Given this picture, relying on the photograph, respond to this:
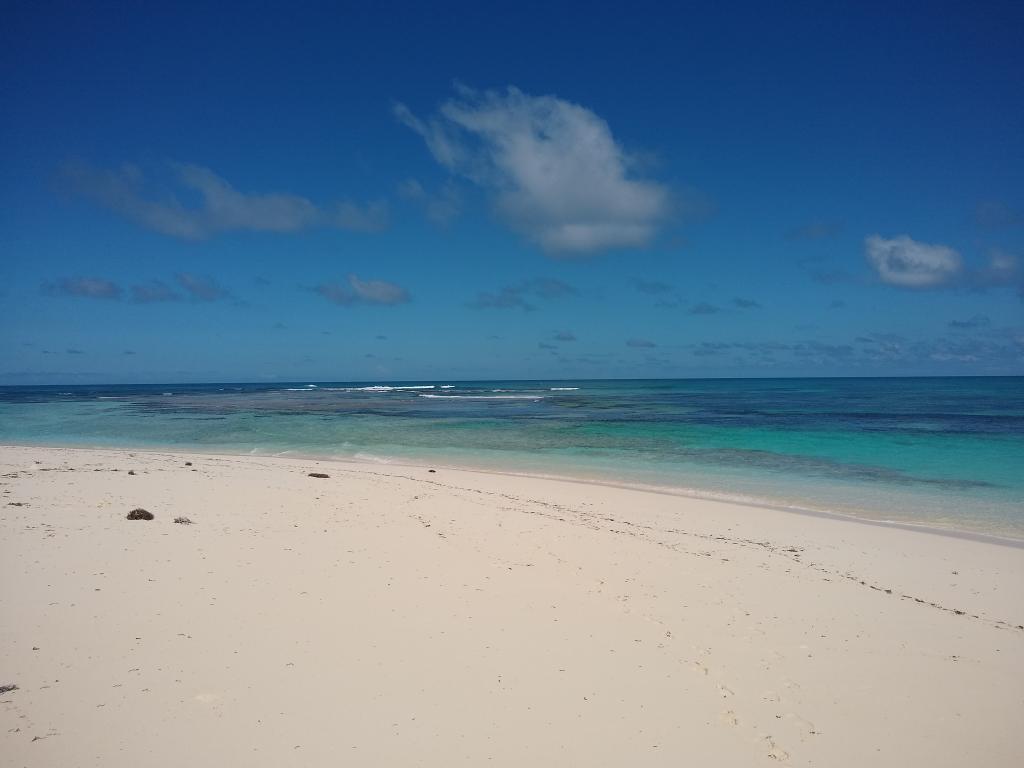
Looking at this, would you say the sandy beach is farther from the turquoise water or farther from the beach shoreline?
the turquoise water

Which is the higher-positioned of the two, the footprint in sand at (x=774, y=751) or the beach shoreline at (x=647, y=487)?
the footprint in sand at (x=774, y=751)

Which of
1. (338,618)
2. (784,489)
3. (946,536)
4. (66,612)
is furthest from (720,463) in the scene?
(66,612)

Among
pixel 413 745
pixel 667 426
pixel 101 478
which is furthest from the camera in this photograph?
pixel 667 426

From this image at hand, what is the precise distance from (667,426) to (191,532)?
27.2 m

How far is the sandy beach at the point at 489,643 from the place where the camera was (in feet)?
13.2

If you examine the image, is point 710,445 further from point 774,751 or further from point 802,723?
point 774,751

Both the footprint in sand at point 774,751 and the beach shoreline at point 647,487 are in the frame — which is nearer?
the footprint in sand at point 774,751

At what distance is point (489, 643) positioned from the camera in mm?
5387

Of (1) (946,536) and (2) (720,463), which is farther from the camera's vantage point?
(2) (720,463)

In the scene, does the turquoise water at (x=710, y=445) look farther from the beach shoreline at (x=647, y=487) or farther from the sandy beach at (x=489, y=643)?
the sandy beach at (x=489, y=643)

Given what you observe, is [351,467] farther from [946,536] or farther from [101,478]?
[946,536]

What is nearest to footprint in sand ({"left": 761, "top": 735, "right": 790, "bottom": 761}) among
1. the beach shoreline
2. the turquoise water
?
the beach shoreline

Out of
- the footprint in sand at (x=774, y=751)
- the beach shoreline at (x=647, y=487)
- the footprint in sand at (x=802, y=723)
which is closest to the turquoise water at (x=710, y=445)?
the beach shoreline at (x=647, y=487)

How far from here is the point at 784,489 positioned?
14922 millimetres
